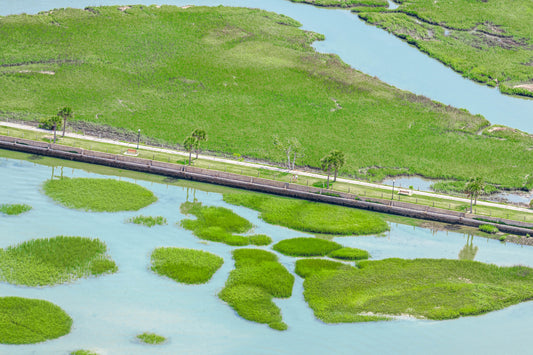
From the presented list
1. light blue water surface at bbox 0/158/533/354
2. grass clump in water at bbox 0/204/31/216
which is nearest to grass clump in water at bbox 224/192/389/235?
light blue water surface at bbox 0/158/533/354

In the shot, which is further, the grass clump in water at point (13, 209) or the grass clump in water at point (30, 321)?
the grass clump in water at point (13, 209)

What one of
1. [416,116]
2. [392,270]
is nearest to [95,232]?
[392,270]

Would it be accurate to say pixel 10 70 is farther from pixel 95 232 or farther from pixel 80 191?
pixel 95 232

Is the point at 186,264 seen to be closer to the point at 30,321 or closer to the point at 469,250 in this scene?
the point at 30,321

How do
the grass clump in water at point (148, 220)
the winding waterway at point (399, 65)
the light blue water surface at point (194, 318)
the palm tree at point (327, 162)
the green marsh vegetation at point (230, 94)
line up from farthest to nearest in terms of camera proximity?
the winding waterway at point (399, 65) < the green marsh vegetation at point (230, 94) < the palm tree at point (327, 162) < the grass clump in water at point (148, 220) < the light blue water surface at point (194, 318)

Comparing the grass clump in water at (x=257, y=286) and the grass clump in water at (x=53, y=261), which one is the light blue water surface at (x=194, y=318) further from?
the grass clump in water at (x=53, y=261)

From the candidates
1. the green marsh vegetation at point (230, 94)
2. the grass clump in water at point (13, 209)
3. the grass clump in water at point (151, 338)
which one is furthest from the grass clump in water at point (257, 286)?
Result: the green marsh vegetation at point (230, 94)
